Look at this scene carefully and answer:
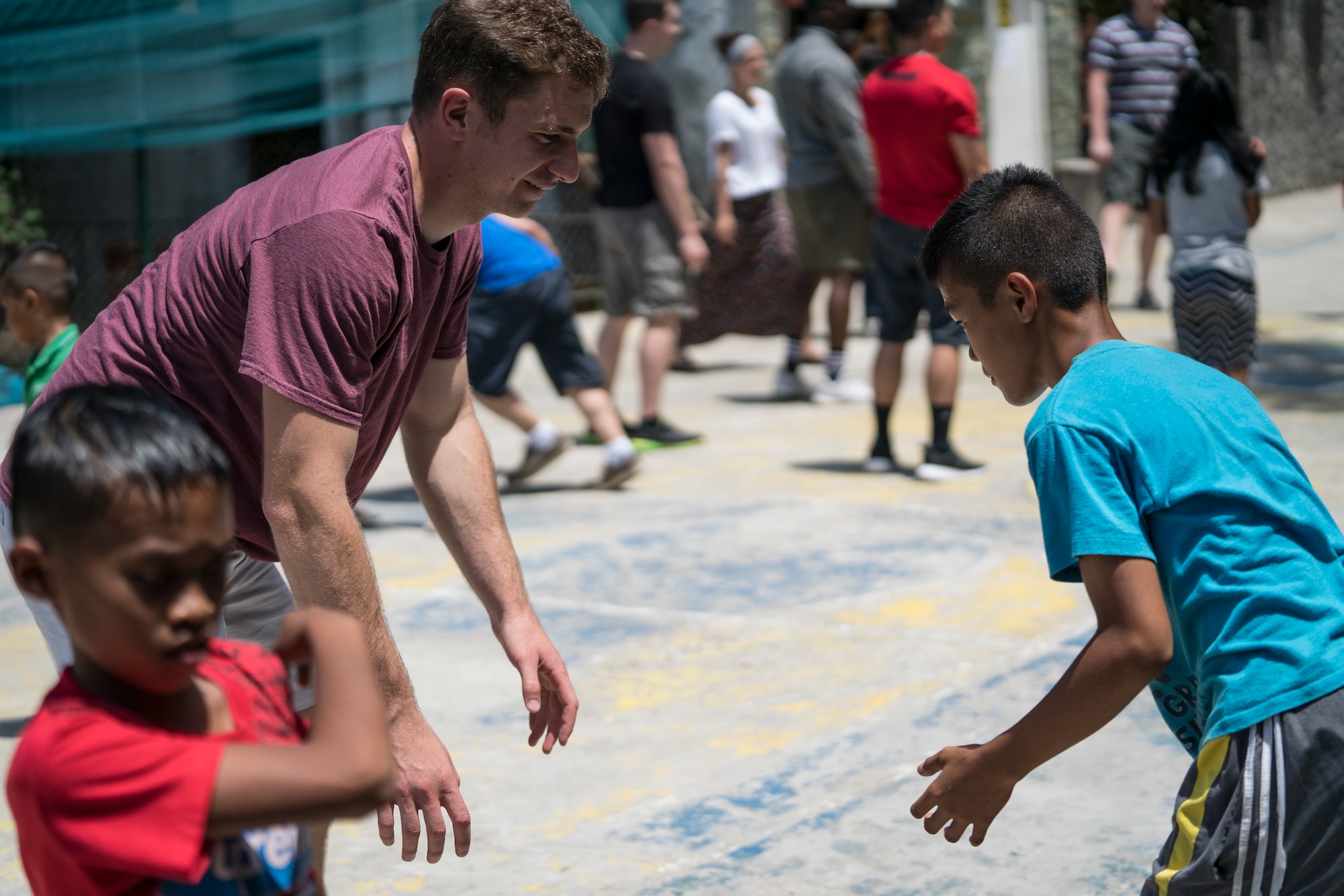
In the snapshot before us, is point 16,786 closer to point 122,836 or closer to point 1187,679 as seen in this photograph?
point 122,836

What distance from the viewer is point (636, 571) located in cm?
538

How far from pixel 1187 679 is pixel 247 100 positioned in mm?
8113

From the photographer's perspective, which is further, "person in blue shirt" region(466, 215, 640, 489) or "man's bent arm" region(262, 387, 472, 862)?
"person in blue shirt" region(466, 215, 640, 489)

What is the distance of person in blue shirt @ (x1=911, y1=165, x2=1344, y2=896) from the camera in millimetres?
1884

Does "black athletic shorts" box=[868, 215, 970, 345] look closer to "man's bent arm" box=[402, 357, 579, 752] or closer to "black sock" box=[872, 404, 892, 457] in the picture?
"black sock" box=[872, 404, 892, 457]

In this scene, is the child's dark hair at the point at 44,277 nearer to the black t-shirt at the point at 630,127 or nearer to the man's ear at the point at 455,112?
the man's ear at the point at 455,112

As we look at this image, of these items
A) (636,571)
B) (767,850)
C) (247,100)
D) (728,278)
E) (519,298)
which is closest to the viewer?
(767,850)

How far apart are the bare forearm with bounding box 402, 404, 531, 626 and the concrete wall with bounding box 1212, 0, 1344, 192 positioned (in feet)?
58.5

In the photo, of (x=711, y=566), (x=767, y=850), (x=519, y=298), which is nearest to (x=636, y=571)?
(x=711, y=566)

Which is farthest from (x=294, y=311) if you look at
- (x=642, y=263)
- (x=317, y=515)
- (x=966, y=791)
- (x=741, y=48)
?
(x=741, y=48)

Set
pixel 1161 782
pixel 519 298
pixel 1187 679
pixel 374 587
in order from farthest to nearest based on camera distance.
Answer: pixel 519 298 < pixel 1161 782 < pixel 374 587 < pixel 1187 679

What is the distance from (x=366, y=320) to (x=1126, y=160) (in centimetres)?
948

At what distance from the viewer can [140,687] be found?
1.41 meters

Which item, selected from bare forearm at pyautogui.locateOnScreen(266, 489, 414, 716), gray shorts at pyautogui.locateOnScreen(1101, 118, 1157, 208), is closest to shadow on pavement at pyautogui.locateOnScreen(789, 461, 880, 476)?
gray shorts at pyautogui.locateOnScreen(1101, 118, 1157, 208)
